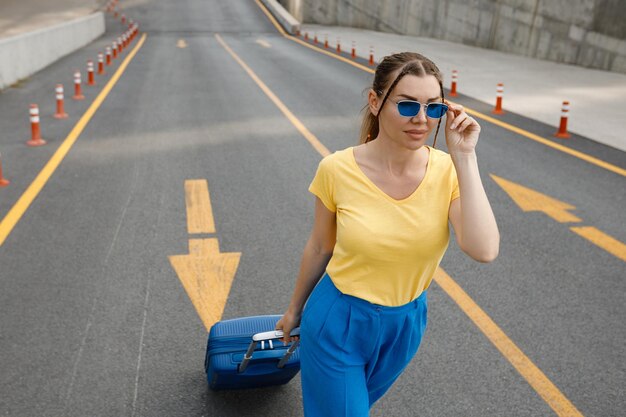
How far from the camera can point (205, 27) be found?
4866 cm

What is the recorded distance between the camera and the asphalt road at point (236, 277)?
493 centimetres

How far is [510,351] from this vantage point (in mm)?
5559

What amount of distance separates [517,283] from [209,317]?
2886 mm

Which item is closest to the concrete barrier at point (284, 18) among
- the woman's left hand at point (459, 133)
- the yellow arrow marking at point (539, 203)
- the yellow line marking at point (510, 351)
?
the yellow arrow marking at point (539, 203)

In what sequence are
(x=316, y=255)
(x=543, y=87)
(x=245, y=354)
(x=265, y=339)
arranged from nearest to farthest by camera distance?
(x=316, y=255), (x=265, y=339), (x=245, y=354), (x=543, y=87)

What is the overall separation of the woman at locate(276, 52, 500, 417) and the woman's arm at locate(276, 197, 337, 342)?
0.01m

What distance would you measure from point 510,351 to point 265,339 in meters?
2.59

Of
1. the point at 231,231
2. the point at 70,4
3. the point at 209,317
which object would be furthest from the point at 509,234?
the point at 70,4

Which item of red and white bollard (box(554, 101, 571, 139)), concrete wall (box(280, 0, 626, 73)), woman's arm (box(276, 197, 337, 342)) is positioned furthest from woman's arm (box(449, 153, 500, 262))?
concrete wall (box(280, 0, 626, 73))

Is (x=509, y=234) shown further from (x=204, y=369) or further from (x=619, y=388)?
(x=204, y=369)

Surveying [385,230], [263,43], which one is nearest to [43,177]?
[385,230]

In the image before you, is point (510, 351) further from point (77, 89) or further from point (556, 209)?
point (77, 89)

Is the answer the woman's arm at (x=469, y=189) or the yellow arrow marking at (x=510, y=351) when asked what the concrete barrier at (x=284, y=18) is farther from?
the woman's arm at (x=469, y=189)

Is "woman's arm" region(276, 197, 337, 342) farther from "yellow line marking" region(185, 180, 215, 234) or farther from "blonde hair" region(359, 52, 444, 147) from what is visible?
"yellow line marking" region(185, 180, 215, 234)
